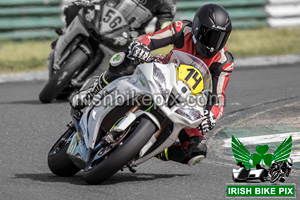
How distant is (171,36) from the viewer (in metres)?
6.52

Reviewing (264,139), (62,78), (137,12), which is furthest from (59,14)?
(264,139)

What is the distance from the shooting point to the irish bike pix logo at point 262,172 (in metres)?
5.58

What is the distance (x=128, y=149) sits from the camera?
17.4 ft

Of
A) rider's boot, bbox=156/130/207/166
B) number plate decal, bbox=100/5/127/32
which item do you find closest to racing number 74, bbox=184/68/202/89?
rider's boot, bbox=156/130/207/166

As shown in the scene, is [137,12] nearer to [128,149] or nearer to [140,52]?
[140,52]

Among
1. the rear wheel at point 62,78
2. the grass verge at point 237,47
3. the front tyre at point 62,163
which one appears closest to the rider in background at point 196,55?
the front tyre at point 62,163

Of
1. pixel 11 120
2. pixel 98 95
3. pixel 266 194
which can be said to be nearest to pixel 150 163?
pixel 98 95

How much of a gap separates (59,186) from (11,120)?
3270 mm

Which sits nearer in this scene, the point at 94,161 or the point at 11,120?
the point at 94,161

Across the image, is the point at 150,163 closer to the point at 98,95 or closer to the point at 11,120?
the point at 98,95

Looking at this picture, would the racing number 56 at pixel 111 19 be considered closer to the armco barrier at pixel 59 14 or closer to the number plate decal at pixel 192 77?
the number plate decal at pixel 192 77

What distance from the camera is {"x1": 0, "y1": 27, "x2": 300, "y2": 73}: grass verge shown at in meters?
14.2

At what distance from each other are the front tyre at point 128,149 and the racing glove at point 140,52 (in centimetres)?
68

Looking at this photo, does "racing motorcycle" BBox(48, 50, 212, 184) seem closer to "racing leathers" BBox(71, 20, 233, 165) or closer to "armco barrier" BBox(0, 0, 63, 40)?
"racing leathers" BBox(71, 20, 233, 165)
